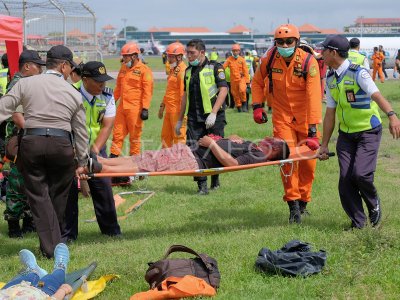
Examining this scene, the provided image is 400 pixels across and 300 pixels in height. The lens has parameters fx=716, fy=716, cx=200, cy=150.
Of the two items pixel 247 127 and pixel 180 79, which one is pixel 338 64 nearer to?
pixel 180 79

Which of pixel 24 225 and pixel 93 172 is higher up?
pixel 93 172

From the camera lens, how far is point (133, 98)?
11.5 meters

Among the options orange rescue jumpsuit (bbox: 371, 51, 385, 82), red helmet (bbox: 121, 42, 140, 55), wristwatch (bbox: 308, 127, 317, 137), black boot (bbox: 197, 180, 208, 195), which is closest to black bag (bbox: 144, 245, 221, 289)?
wristwatch (bbox: 308, 127, 317, 137)

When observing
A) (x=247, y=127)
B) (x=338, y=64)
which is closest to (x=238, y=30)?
(x=247, y=127)

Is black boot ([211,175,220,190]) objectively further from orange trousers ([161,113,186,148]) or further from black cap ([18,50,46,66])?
black cap ([18,50,46,66])

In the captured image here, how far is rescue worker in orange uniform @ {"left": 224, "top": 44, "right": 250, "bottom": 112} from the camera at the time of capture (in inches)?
854

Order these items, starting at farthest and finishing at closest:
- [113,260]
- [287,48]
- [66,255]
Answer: [287,48]
[113,260]
[66,255]

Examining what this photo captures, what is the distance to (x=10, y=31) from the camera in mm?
11953

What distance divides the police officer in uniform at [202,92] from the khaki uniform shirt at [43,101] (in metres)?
3.43

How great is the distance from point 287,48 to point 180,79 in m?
4.52

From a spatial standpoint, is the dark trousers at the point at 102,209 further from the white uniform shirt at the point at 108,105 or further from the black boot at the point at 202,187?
the black boot at the point at 202,187

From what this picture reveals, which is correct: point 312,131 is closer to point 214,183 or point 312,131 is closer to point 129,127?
point 214,183

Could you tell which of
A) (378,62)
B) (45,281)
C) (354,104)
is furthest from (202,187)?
(378,62)

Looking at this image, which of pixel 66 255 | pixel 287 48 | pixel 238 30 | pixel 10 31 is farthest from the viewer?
pixel 238 30
